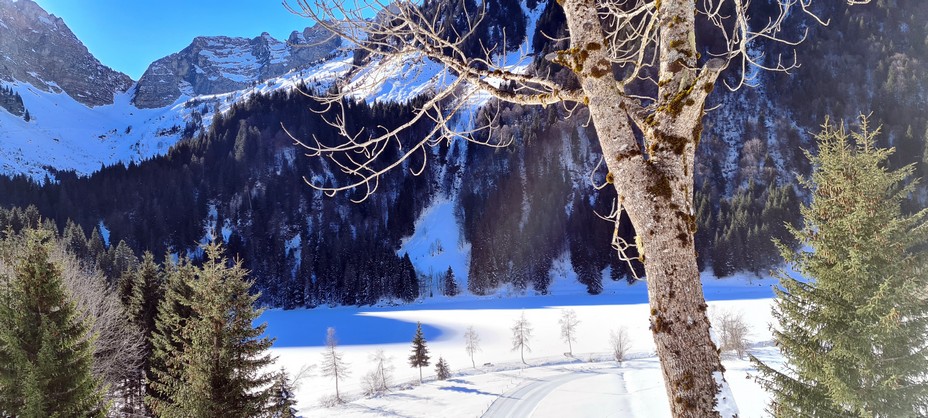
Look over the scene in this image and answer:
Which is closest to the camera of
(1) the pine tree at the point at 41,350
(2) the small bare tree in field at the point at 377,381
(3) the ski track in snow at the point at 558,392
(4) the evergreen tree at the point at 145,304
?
(1) the pine tree at the point at 41,350

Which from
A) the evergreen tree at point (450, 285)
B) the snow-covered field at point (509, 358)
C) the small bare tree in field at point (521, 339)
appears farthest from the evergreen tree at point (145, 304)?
the evergreen tree at point (450, 285)

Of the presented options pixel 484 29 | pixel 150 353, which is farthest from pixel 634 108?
pixel 484 29

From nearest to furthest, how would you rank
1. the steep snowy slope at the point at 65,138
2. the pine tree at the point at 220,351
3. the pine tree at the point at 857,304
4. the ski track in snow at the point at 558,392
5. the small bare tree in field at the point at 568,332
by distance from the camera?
the pine tree at the point at 857,304, the pine tree at the point at 220,351, the ski track in snow at the point at 558,392, the small bare tree in field at the point at 568,332, the steep snowy slope at the point at 65,138

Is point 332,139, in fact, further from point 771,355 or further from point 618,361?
point 771,355

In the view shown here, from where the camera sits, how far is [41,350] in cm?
747

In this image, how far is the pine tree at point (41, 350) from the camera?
739cm

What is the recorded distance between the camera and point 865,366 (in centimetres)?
632

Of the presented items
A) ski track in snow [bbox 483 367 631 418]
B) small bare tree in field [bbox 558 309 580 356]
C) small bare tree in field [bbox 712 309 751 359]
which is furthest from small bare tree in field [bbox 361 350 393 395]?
small bare tree in field [bbox 712 309 751 359]

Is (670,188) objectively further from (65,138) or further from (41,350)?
(65,138)

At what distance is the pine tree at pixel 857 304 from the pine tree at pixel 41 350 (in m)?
11.9

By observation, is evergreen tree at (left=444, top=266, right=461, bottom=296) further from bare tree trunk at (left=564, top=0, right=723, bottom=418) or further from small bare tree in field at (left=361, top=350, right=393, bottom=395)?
bare tree trunk at (left=564, top=0, right=723, bottom=418)

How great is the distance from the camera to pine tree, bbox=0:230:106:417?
24.3 ft

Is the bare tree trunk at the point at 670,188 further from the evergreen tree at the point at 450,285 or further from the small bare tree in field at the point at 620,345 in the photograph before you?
the evergreen tree at the point at 450,285

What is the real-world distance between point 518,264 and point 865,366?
71.4m
